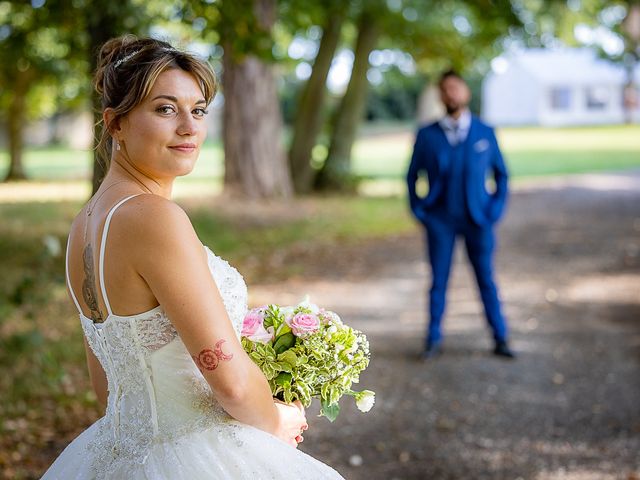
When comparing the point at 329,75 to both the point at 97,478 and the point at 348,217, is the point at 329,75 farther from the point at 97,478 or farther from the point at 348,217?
the point at 97,478

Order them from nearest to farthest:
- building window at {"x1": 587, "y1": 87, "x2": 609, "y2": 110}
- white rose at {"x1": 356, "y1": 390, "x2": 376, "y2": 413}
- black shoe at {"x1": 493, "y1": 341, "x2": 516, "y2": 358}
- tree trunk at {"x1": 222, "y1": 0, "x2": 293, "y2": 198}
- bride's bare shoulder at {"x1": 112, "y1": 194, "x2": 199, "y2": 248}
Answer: bride's bare shoulder at {"x1": 112, "y1": 194, "x2": 199, "y2": 248} < white rose at {"x1": 356, "y1": 390, "x2": 376, "y2": 413} < black shoe at {"x1": 493, "y1": 341, "x2": 516, "y2": 358} < tree trunk at {"x1": 222, "y1": 0, "x2": 293, "y2": 198} < building window at {"x1": 587, "y1": 87, "x2": 609, "y2": 110}

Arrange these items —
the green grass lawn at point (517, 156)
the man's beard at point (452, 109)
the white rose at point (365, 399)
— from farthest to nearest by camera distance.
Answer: the green grass lawn at point (517, 156), the man's beard at point (452, 109), the white rose at point (365, 399)

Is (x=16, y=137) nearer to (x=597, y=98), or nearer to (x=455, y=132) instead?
(x=455, y=132)

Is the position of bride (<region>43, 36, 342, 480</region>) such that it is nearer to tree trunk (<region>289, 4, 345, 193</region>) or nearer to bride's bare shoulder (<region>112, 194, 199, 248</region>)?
bride's bare shoulder (<region>112, 194, 199, 248</region>)

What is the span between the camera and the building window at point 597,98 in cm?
6325

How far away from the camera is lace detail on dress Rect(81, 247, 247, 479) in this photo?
2.42 meters

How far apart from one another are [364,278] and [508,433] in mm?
6035

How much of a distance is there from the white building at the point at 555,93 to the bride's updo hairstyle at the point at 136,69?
2445 inches

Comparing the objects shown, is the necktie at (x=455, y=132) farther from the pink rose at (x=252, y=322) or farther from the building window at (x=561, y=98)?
the building window at (x=561, y=98)

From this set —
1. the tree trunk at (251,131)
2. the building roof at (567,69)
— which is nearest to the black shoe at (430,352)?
the tree trunk at (251,131)

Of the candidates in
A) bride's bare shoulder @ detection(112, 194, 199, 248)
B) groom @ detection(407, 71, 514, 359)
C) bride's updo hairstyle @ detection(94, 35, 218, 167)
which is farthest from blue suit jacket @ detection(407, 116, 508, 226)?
bride's bare shoulder @ detection(112, 194, 199, 248)

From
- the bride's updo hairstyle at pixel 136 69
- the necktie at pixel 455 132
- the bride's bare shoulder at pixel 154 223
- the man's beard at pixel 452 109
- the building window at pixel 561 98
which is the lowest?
the building window at pixel 561 98

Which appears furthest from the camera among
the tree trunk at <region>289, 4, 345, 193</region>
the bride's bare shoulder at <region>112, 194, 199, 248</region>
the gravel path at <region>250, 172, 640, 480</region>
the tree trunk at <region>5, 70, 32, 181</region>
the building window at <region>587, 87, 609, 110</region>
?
the building window at <region>587, 87, 609, 110</region>

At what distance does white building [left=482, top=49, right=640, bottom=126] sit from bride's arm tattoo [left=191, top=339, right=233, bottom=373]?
6247 cm
